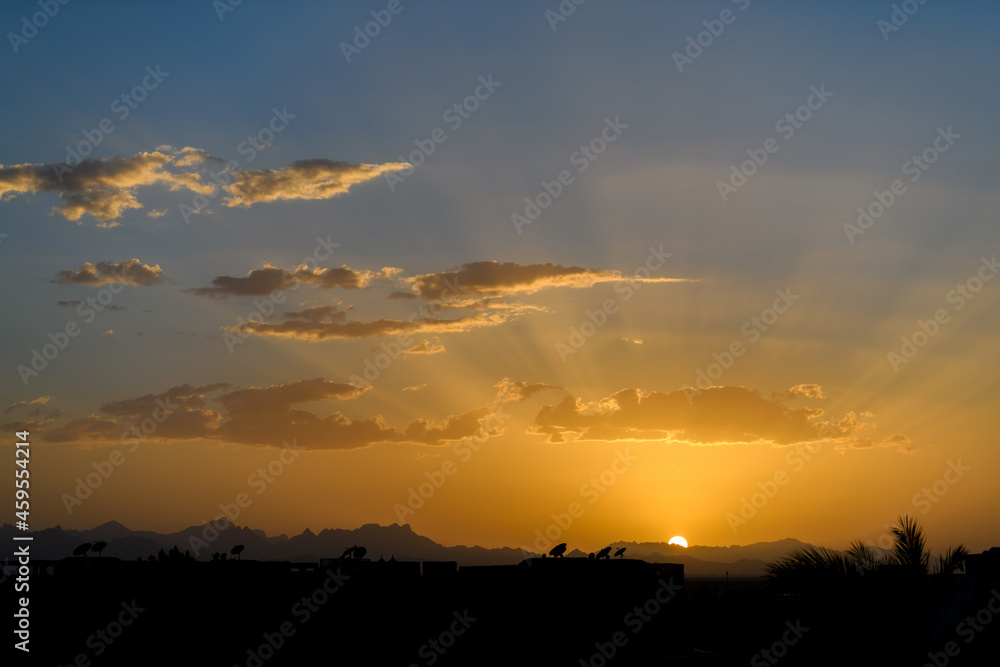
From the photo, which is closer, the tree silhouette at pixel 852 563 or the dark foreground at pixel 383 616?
the tree silhouette at pixel 852 563

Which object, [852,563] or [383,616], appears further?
[383,616]

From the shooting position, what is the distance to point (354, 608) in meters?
49.3

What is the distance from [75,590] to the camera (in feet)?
164

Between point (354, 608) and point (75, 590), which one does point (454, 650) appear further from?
point (75, 590)

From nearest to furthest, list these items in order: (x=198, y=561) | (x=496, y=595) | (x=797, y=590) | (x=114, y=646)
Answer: (x=797, y=590) → (x=114, y=646) → (x=496, y=595) → (x=198, y=561)

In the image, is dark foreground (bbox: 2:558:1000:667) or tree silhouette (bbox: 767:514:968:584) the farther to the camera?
dark foreground (bbox: 2:558:1000:667)

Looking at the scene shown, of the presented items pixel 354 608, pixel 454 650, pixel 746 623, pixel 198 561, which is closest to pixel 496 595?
pixel 454 650

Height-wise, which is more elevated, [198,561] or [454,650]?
[198,561]

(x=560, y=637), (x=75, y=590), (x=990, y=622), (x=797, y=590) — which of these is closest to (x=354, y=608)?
(x=560, y=637)

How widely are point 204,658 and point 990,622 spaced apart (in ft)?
125

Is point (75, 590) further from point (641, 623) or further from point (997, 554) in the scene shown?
point (997, 554)

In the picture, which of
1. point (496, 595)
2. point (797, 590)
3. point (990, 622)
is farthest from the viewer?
point (496, 595)

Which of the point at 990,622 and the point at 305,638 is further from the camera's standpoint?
the point at 305,638

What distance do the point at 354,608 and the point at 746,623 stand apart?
73.2ft
